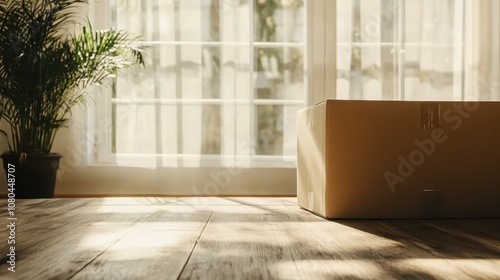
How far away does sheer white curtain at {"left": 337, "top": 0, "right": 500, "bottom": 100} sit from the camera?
11.2 ft

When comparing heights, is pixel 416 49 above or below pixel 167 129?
above

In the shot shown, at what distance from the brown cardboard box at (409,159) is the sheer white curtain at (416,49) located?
5.44 feet

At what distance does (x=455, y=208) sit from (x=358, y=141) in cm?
40

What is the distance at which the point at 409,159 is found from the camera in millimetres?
1726

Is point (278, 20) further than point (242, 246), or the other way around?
point (278, 20)

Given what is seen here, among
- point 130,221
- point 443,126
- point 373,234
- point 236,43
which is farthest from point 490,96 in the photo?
point 130,221

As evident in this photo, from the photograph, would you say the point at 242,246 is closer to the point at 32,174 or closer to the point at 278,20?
the point at 32,174

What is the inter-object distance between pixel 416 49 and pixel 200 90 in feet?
4.52

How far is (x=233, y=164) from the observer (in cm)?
335

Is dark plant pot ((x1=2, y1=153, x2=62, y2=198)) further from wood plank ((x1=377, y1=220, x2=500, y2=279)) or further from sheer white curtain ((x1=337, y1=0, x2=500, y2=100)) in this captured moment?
wood plank ((x1=377, y1=220, x2=500, y2=279))

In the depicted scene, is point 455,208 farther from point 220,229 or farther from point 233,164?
point 233,164

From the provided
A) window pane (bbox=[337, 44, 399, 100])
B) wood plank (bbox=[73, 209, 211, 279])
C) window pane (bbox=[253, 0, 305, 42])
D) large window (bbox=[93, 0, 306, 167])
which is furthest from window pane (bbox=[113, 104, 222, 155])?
wood plank (bbox=[73, 209, 211, 279])

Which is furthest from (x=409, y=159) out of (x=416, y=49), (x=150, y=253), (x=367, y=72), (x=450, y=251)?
(x=416, y=49)

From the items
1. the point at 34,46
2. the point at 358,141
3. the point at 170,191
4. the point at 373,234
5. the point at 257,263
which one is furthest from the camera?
the point at 170,191
